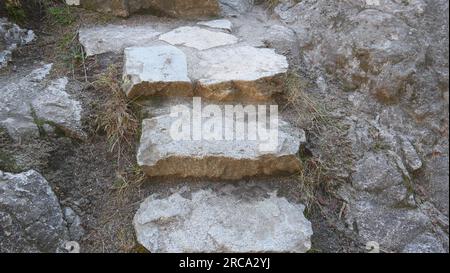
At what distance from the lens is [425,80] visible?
248 centimetres

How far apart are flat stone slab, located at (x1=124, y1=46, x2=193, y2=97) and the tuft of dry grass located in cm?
8

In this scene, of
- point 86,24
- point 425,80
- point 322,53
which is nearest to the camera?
point 425,80

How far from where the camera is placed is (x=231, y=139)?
230 centimetres

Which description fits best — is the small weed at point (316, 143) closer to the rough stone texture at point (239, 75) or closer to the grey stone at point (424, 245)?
the rough stone texture at point (239, 75)

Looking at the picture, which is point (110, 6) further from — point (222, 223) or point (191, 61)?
point (222, 223)

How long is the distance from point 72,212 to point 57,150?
390 millimetres

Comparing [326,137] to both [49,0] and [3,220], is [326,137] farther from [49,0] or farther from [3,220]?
[49,0]

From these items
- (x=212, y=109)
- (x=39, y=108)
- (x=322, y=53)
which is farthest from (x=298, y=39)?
(x=39, y=108)

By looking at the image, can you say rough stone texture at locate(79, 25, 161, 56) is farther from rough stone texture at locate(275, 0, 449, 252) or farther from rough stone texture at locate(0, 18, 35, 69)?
rough stone texture at locate(275, 0, 449, 252)

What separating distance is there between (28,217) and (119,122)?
69 cm

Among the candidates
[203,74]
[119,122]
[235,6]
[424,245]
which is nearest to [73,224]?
[119,122]

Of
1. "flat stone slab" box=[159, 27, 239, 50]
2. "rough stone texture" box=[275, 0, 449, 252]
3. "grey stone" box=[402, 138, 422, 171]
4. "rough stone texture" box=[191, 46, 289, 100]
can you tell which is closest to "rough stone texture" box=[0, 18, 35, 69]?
"flat stone slab" box=[159, 27, 239, 50]

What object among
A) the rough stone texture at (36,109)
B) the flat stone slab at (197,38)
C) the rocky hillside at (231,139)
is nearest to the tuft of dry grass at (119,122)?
the rocky hillside at (231,139)

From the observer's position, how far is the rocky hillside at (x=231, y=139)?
6.93ft
